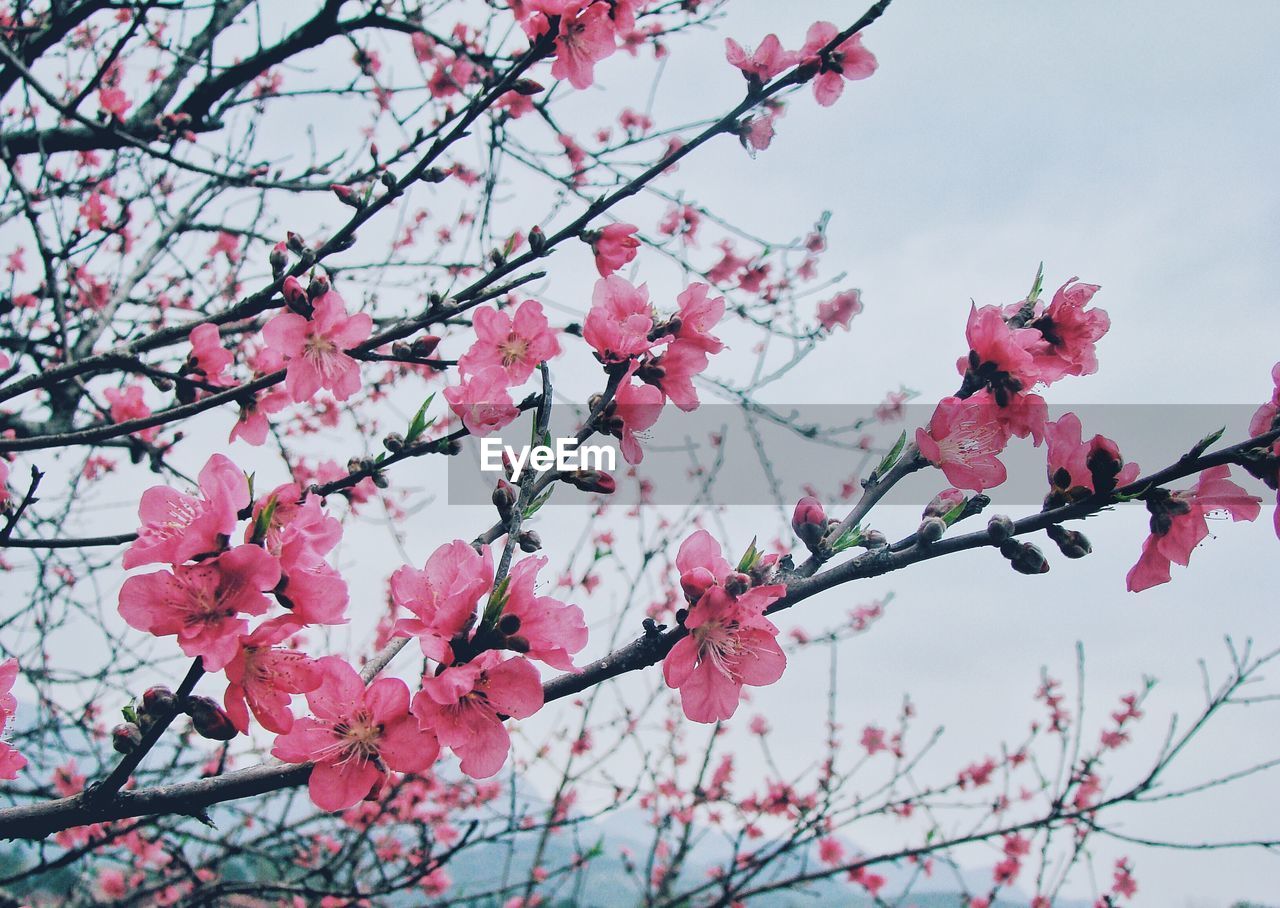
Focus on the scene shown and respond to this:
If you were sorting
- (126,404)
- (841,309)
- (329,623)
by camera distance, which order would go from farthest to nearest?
1. (841,309)
2. (126,404)
3. (329,623)

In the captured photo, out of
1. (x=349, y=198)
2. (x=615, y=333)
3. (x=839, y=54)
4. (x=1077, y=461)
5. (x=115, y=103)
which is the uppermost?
(x=115, y=103)

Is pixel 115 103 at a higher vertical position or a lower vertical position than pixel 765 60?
higher

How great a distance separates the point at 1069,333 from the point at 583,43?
1544 mm

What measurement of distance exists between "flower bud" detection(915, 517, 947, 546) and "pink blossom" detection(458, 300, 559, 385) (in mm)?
993

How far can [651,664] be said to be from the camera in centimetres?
118

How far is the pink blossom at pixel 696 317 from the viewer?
1644 millimetres

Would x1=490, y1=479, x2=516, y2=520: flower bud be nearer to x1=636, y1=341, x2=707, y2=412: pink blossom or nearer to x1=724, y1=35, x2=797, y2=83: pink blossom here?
A: x1=636, y1=341, x2=707, y2=412: pink blossom

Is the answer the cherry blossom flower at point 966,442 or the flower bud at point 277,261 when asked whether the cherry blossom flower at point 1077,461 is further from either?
the flower bud at point 277,261

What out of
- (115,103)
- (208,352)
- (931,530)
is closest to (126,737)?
(931,530)

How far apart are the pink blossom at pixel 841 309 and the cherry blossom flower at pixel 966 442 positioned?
382 centimetres

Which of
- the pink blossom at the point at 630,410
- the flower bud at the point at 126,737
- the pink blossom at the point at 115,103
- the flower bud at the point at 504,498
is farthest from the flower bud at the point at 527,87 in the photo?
the pink blossom at the point at 115,103

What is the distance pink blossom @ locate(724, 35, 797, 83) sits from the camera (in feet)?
7.32

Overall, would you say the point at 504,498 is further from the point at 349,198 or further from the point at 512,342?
the point at 349,198

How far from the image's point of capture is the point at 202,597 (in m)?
1.16
